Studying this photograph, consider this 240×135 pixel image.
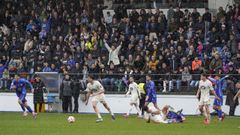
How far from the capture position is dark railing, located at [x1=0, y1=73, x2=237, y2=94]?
3919cm

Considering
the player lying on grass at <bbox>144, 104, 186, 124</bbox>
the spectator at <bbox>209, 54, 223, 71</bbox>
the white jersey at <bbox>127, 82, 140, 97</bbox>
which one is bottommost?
the player lying on grass at <bbox>144, 104, 186, 124</bbox>

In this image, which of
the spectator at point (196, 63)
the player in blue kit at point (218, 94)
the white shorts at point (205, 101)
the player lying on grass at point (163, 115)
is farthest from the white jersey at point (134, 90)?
the white shorts at point (205, 101)

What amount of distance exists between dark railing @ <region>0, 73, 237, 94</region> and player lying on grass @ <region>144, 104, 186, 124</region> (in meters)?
6.68

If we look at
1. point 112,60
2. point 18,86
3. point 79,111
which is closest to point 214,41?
point 112,60

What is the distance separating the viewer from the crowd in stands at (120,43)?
39875 mm

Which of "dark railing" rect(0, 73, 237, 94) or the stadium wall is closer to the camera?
"dark railing" rect(0, 73, 237, 94)

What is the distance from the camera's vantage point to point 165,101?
1567 inches

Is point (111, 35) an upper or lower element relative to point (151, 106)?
upper

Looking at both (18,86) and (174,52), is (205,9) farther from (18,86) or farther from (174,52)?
(18,86)

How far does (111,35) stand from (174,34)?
3992 millimetres

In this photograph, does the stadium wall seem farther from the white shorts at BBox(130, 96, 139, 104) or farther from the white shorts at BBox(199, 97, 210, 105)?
the white shorts at BBox(199, 97, 210, 105)

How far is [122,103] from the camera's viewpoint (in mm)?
40719

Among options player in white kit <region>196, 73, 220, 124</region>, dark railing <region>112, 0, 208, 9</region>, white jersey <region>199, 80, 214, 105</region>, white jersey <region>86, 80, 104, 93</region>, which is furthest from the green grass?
Answer: dark railing <region>112, 0, 208, 9</region>

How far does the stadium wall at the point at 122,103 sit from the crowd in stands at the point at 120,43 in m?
0.66
